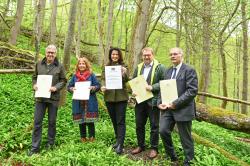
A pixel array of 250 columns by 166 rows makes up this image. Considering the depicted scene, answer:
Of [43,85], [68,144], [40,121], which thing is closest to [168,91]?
[68,144]

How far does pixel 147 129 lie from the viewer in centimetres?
949

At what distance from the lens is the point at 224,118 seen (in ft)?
31.6

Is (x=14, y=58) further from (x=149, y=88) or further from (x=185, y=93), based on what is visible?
(x=185, y=93)

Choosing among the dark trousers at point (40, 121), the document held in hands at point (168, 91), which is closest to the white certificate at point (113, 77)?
the document held in hands at point (168, 91)

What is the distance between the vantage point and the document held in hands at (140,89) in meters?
7.02

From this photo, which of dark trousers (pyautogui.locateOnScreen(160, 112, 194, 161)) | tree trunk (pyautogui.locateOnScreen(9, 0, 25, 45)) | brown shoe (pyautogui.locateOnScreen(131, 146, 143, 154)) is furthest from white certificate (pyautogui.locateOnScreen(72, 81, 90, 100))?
tree trunk (pyautogui.locateOnScreen(9, 0, 25, 45))

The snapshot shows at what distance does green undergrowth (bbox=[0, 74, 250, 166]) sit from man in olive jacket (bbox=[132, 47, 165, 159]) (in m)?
0.47

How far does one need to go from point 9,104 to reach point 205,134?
617 cm

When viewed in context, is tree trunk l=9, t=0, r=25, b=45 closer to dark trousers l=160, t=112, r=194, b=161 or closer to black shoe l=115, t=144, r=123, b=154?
black shoe l=115, t=144, r=123, b=154

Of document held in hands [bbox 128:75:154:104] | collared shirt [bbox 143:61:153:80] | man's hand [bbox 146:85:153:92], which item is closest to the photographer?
man's hand [bbox 146:85:153:92]

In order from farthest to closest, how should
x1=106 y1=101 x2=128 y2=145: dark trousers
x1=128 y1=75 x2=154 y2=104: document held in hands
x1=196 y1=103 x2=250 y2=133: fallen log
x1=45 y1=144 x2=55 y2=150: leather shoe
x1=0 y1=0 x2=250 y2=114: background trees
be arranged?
x1=0 y1=0 x2=250 y2=114: background trees
x1=196 y1=103 x2=250 y2=133: fallen log
x1=45 y1=144 x2=55 y2=150: leather shoe
x1=106 y1=101 x2=128 y2=145: dark trousers
x1=128 y1=75 x2=154 y2=104: document held in hands

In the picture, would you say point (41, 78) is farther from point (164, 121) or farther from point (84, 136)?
point (164, 121)

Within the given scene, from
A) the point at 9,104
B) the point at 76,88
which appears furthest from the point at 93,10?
the point at 76,88

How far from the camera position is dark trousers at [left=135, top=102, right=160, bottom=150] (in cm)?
710
